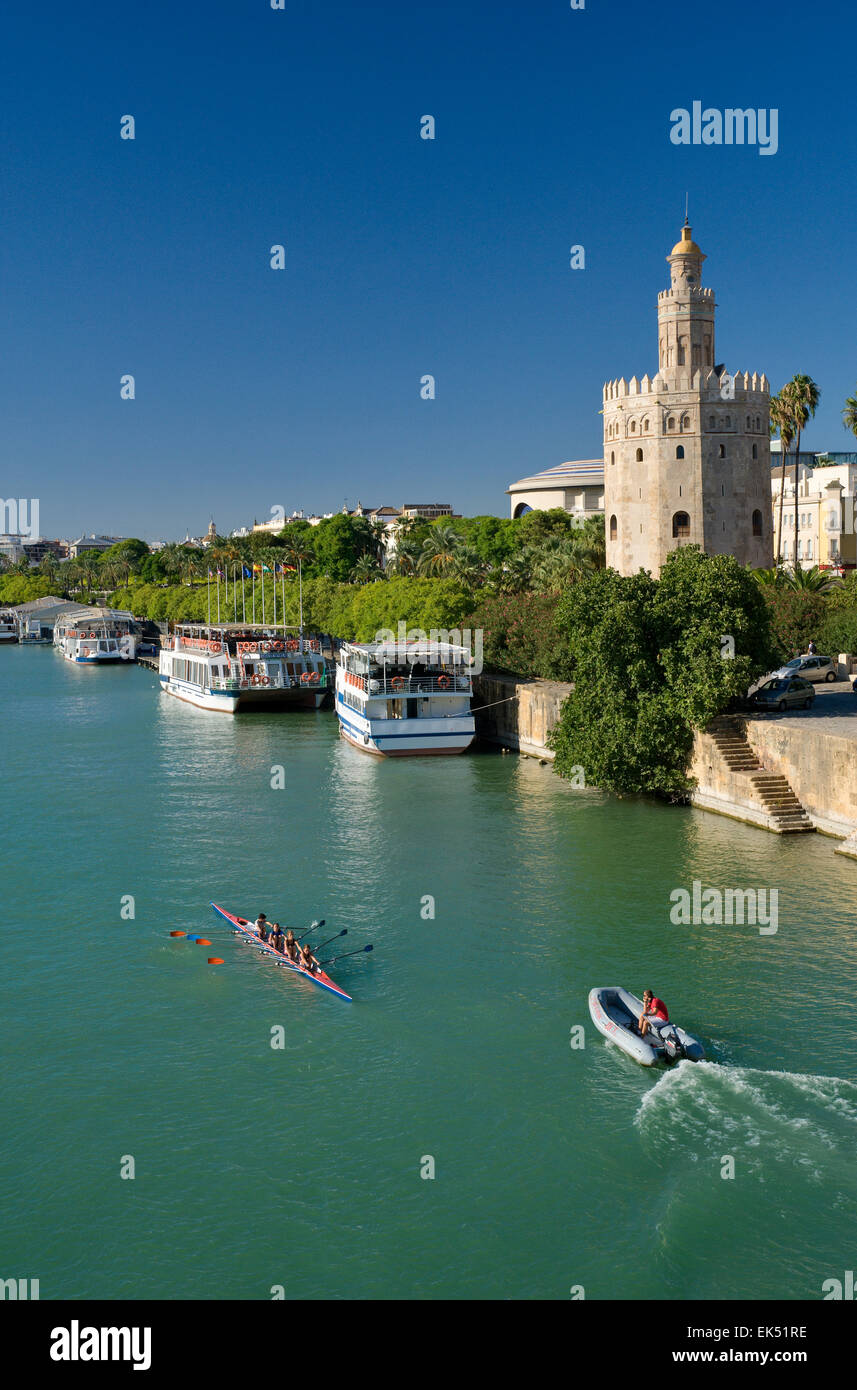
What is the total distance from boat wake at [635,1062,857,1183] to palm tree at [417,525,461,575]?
7018 cm

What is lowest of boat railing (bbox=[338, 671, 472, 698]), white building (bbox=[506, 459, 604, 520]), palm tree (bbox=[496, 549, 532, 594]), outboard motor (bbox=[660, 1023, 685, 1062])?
outboard motor (bbox=[660, 1023, 685, 1062])

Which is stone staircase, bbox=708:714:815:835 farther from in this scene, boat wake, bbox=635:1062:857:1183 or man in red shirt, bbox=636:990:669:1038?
boat wake, bbox=635:1062:857:1183

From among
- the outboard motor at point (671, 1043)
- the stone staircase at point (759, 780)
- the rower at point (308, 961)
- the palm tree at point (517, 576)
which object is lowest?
the outboard motor at point (671, 1043)

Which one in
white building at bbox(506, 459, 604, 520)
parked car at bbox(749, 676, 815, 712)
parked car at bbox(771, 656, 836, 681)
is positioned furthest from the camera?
white building at bbox(506, 459, 604, 520)

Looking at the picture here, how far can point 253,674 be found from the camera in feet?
211

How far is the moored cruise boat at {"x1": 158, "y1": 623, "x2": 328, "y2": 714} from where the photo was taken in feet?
209

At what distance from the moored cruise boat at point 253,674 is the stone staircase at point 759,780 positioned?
3290cm

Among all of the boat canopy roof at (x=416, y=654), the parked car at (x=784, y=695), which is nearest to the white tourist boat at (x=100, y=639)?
the boat canopy roof at (x=416, y=654)

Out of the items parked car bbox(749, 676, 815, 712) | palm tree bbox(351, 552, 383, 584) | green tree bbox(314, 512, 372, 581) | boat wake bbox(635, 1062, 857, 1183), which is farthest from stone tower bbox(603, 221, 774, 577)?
green tree bbox(314, 512, 372, 581)

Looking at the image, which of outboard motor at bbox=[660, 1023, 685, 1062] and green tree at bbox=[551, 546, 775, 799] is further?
green tree at bbox=[551, 546, 775, 799]

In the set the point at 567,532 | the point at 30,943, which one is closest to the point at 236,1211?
the point at 30,943

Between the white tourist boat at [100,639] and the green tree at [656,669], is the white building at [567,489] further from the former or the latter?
the green tree at [656,669]

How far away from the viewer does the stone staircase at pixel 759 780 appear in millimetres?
30938
